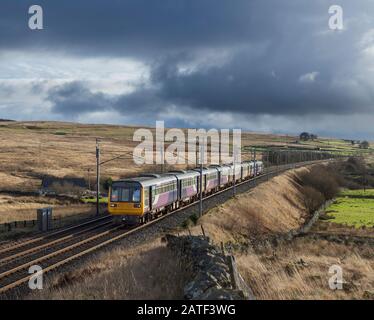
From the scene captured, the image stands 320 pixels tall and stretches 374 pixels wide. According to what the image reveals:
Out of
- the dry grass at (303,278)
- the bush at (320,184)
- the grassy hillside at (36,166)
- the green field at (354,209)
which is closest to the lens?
the dry grass at (303,278)

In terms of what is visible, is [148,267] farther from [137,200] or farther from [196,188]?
[196,188]

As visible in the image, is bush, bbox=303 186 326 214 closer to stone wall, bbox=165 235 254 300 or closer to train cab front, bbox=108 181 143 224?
train cab front, bbox=108 181 143 224

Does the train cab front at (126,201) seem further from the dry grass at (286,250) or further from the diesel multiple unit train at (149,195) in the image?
the dry grass at (286,250)

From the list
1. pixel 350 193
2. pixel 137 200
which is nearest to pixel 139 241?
pixel 137 200

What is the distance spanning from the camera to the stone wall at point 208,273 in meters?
11.0

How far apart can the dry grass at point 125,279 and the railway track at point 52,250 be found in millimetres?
2228

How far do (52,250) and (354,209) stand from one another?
59964mm

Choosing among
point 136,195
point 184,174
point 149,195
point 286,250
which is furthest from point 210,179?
point 286,250

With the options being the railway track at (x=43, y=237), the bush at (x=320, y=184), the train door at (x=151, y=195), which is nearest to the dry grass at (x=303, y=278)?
the train door at (x=151, y=195)

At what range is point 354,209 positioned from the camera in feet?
253

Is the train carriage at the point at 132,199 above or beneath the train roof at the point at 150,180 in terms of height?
beneath

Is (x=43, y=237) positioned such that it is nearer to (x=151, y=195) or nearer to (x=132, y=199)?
(x=132, y=199)

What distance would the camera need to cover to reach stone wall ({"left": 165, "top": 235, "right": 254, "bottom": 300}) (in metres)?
11.0
